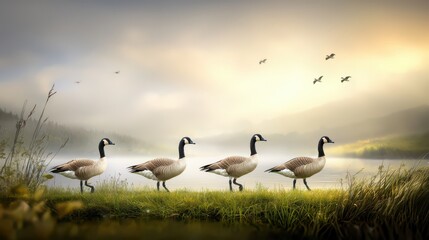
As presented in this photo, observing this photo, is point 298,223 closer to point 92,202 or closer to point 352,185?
point 352,185

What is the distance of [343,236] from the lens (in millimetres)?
7086

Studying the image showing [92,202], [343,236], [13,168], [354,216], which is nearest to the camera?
[343,236]

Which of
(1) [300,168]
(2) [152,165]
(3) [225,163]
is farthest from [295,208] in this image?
(2) [152,165]

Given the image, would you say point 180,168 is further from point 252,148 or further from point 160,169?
point 252,148

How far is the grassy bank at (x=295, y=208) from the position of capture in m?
7.50

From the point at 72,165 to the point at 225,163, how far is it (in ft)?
11.4

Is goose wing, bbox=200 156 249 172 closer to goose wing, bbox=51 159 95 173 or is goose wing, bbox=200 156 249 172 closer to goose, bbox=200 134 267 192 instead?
goose, bbox=200 134 267 192

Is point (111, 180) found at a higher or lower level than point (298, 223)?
higher

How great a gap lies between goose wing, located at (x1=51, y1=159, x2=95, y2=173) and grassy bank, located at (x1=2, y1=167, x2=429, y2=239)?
2.66ft

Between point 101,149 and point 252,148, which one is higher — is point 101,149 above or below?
above

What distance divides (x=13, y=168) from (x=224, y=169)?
477cm

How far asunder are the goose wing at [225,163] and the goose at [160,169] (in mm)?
581

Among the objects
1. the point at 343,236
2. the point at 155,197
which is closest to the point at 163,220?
the point at 155,197

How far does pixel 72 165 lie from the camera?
985 cm
